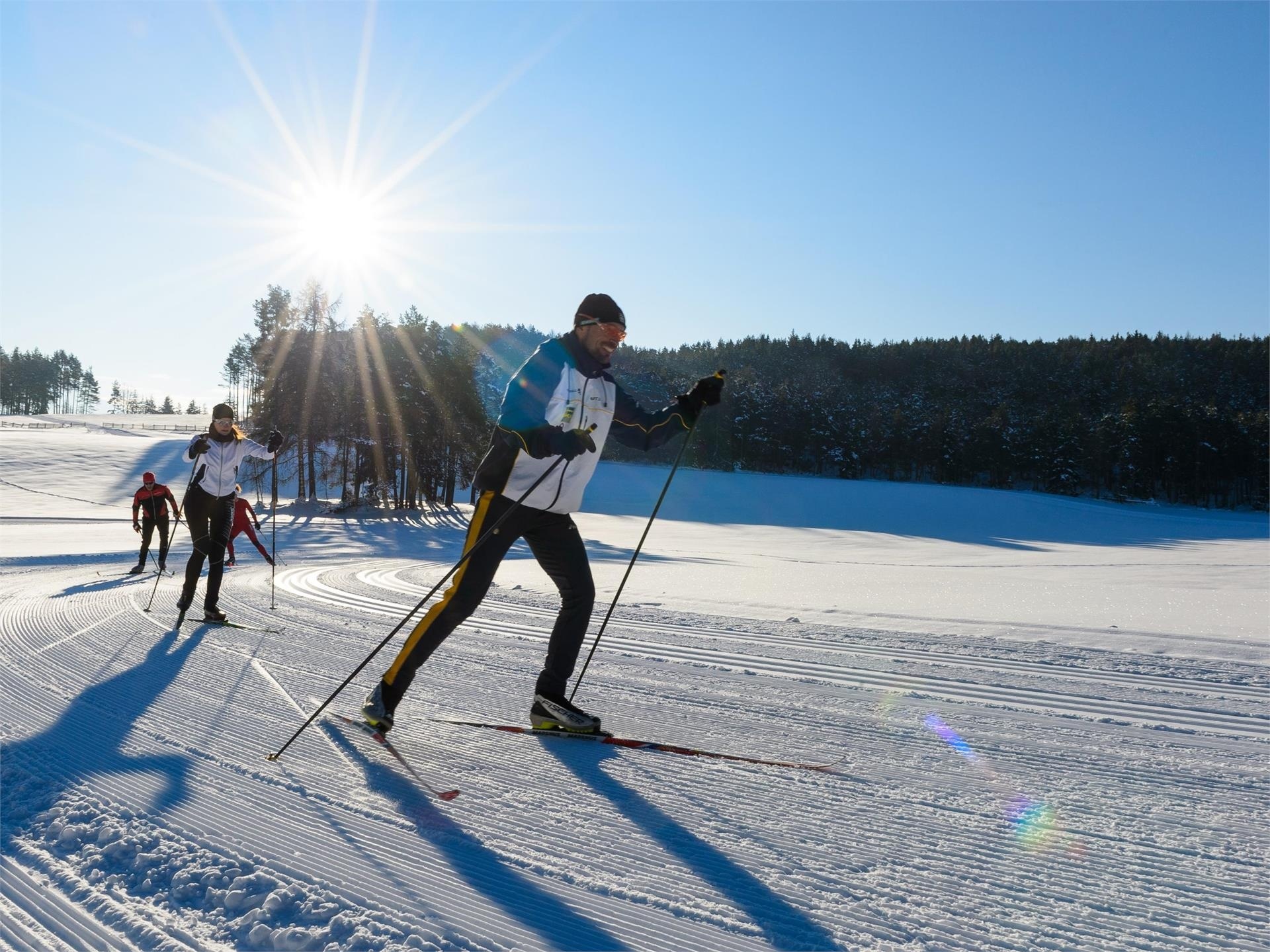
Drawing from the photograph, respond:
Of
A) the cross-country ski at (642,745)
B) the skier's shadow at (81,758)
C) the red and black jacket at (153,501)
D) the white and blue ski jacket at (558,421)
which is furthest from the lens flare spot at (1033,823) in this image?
the red and black jacket at (153,501)

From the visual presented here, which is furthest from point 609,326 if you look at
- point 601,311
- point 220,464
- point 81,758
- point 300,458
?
point 300,458

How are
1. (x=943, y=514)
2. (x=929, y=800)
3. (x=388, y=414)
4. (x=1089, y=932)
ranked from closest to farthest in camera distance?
(x=1089, y=932) < (x=929, y=800) < (x=388, y=414) < (x=943, y=514)

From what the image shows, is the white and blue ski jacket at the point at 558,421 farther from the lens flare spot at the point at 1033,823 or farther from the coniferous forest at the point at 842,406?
the coniferous forest at the point at 842,406

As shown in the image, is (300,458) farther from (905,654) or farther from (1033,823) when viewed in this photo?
(1033,823)

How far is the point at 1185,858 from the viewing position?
7.69ft

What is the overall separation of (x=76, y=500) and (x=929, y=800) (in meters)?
43.7

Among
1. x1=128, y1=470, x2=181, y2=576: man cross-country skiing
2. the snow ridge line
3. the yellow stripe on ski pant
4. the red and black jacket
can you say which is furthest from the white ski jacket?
the red and black jacket

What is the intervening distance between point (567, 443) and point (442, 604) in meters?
1.00

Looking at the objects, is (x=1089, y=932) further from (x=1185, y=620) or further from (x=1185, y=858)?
(x=1185, y=620)

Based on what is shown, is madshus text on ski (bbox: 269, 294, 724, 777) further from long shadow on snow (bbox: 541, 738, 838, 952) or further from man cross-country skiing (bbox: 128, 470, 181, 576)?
man cross-country skiing (bbox: 128, 470, 181, 576)

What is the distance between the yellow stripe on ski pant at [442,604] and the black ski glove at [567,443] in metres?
0.52

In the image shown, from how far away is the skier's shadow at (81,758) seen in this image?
→ 2738 mm

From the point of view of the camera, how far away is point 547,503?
366cm

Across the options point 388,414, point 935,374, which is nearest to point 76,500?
point 388,414
